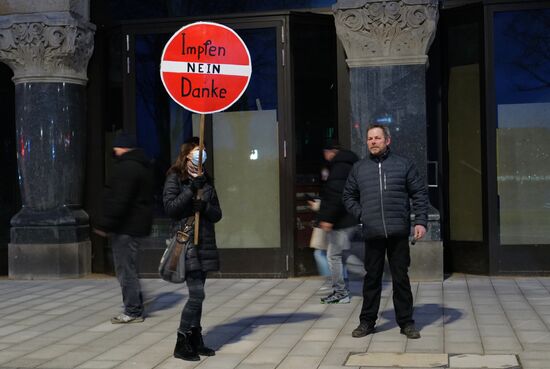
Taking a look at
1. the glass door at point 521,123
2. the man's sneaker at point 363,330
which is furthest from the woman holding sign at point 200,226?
the glass door at point 521,123

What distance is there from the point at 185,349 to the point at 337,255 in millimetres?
3000

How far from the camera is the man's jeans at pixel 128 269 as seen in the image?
8008mm

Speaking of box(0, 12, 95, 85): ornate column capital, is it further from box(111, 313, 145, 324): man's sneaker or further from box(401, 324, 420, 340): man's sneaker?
box(401, 324, 420, 340): man's sneaker

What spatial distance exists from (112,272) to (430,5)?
20.0ft

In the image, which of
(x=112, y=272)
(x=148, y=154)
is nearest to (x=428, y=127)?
(x=148, y=154)

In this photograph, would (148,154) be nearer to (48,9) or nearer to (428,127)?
(48,9)

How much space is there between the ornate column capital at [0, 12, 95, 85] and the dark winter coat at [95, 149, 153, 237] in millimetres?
4147

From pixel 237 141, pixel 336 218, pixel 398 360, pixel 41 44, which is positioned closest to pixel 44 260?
pixel 41 44

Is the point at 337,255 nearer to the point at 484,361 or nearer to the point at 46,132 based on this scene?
the point at 484,361

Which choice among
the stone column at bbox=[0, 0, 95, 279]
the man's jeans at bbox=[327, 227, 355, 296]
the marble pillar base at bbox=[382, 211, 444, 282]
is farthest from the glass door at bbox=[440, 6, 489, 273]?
the stone column at bbox=[0, 0, 95, 279]

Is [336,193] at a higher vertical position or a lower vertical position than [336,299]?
higher

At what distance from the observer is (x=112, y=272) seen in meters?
11.9

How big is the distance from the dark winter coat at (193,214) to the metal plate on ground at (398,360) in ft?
4.56

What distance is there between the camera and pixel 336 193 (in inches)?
340
